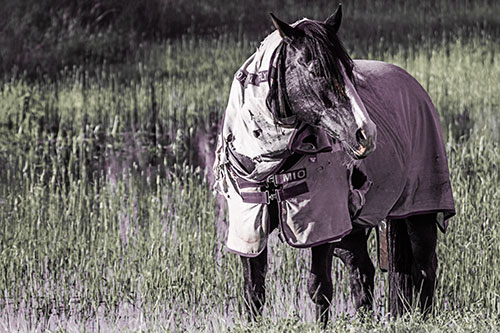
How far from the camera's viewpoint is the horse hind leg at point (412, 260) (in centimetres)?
539

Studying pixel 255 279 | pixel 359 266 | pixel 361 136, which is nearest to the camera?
pixel 361 136

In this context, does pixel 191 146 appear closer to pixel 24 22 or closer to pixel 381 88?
pixel 381 88

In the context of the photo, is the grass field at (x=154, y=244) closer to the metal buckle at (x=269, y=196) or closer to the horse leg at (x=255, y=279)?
the horse leg at (x=255, y=279)

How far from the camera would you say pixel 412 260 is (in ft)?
18.0

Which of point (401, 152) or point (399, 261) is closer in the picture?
point (401, 152)

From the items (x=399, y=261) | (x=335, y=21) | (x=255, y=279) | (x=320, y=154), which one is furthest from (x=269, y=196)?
(x=399, y=261)

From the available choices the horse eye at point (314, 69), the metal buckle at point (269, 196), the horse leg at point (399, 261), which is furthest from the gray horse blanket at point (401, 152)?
the horse eye at point (314, 69)

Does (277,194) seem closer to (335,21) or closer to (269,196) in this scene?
(269,196)

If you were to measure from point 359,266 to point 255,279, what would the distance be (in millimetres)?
1229

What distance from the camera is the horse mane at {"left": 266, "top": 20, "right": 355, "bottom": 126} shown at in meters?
4.11

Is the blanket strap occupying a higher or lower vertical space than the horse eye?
lower

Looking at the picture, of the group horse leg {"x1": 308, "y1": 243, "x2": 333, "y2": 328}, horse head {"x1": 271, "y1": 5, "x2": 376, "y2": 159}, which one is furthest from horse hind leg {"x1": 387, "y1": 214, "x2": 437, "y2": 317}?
horse head {"x1": 271, "y1": 5, "x2": 376, "y2": 159}

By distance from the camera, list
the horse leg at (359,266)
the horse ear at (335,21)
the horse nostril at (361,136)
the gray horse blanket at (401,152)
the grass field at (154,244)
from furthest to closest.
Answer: the grass field at (154,244)
the horse leg at (359,266)
the gray horse blanket at (401,152)
the horse ear at (335,21)
the horse nostril at (361,136)

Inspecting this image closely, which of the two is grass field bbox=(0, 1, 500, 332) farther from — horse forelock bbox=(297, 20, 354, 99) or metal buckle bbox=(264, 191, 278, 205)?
horse forelock bbox=(297, 20, 354, 99)
